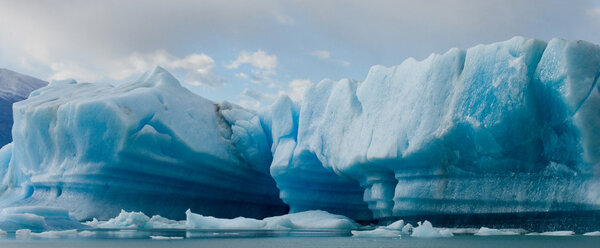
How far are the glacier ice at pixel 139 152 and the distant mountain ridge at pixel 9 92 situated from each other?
56.0 feet

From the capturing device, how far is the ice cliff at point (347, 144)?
790 cm

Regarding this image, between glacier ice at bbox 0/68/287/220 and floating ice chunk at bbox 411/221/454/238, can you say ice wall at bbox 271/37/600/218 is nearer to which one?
floating ice chunk at bbox 411/221/454/238

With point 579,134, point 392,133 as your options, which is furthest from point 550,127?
point 392,133

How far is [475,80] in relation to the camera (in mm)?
8555

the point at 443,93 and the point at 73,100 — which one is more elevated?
the point at 73,100

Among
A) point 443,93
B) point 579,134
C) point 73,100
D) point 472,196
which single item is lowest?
point 472,196

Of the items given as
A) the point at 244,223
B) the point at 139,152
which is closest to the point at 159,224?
the point at 139,152

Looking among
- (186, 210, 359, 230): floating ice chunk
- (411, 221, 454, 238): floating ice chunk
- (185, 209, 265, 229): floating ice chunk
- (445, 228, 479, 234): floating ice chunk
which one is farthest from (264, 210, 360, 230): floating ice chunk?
(411, 221, 454, 238): floating ice chunk

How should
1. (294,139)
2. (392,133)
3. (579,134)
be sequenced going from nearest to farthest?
(579,134) < (392,133) < (294,139)

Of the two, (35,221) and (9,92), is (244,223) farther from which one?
(9,92)

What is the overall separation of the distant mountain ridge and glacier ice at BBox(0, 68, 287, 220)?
1706cm

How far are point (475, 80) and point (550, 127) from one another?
1284mm

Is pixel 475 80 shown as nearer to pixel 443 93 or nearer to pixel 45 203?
pixel 443 93

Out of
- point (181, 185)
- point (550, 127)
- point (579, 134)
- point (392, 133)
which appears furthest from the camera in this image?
point (181, 185)
